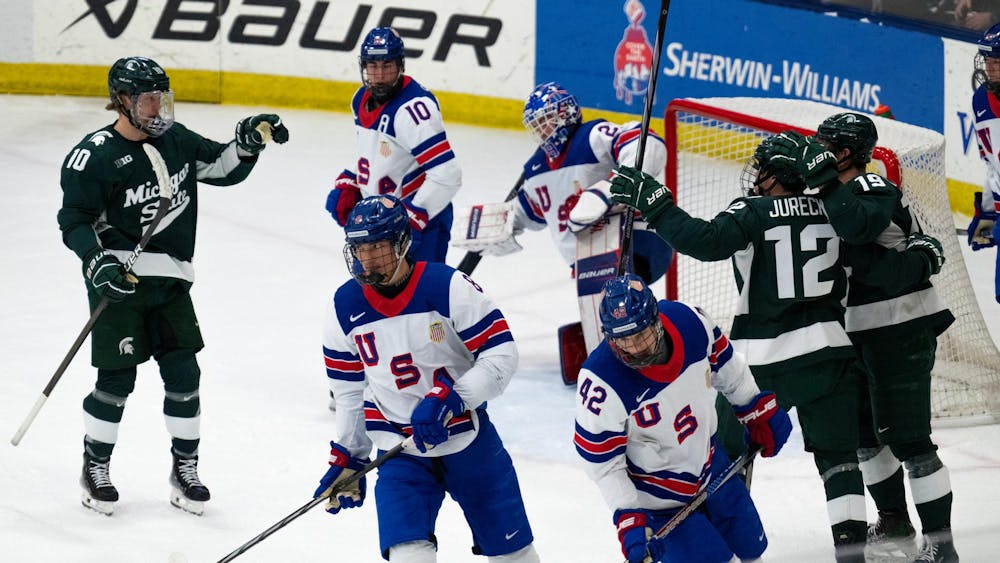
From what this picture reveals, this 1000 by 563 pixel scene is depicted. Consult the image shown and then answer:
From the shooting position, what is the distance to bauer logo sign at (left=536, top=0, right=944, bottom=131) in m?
7.88

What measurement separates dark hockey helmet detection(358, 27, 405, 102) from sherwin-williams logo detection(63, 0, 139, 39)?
168 inches

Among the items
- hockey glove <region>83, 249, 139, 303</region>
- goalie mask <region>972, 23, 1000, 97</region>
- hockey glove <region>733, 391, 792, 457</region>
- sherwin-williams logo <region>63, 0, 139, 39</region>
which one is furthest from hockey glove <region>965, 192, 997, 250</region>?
sherwin-williams logo <region>63, 0, 139, 39</region>

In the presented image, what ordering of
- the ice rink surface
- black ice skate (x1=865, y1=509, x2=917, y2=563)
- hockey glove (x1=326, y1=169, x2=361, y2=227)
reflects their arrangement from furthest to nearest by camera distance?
hockey glove (x1=326, y1=169, x2=361, y2=227) < the ice rink surface < black ice skate (x1=865, y1=509, x2=917, y2=563)

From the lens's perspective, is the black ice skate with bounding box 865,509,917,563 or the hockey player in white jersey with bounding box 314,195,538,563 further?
the black ice skate with bounding box 865,509,917,563

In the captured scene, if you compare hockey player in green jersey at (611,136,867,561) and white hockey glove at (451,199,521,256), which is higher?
white hockey glove at (451,199,521,256)

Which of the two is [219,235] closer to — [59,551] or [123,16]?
[123,16]

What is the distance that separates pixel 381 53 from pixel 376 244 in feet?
6.75

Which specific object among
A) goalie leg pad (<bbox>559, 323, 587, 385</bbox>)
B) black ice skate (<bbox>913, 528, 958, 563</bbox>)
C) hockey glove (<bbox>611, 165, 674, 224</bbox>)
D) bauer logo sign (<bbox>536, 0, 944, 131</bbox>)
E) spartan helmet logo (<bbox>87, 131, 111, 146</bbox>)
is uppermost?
bauer logo sign (<bbox>536, 0, 944, 131</bbox>)

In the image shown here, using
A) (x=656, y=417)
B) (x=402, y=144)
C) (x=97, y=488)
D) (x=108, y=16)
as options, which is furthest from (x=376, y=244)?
(x=108, y=16)

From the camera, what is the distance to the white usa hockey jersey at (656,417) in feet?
10.9

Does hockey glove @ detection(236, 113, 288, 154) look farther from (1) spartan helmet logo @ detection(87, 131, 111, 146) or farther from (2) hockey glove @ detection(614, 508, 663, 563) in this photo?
(2) hockey glove @ detection(614, 508, 663, 563)

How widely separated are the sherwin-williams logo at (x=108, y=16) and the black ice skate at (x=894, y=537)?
632cm

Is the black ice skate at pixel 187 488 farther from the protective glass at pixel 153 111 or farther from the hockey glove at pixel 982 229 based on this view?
the hockey glove at pixel 982 229

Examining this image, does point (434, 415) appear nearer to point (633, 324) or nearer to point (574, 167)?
point (633, 324)
